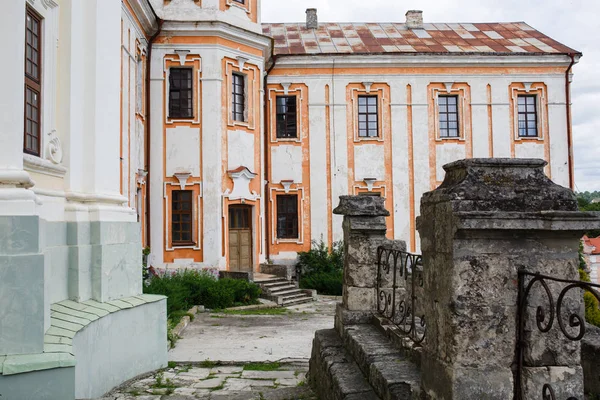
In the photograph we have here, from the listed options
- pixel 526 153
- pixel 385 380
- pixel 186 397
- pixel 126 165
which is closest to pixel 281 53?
pixel 126 165

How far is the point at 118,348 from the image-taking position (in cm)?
743

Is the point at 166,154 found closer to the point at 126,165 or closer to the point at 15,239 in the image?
the point at 126,165

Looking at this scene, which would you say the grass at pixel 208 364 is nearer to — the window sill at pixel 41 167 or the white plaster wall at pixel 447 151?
the window sill at pixel 41 167

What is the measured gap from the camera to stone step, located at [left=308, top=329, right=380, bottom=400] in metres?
4.86

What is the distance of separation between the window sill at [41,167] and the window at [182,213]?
10554 mm

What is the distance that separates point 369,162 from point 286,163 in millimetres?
3196

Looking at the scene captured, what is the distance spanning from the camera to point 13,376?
517 cm

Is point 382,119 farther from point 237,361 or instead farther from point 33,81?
point 33,81

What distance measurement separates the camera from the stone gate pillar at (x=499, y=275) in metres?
2.84

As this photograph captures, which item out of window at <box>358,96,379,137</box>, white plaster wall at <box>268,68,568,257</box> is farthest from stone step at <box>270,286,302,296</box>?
window at <box>358,96,379,137</box>

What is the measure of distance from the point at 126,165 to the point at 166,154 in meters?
3.38

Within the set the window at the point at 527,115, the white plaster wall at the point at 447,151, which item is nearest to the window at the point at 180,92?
the white plaster wall at the point at 447,151

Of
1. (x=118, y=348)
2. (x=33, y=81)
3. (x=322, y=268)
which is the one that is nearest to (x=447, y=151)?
(x=322, y=268)

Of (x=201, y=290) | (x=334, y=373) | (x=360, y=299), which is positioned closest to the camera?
(x=334, y=373)
